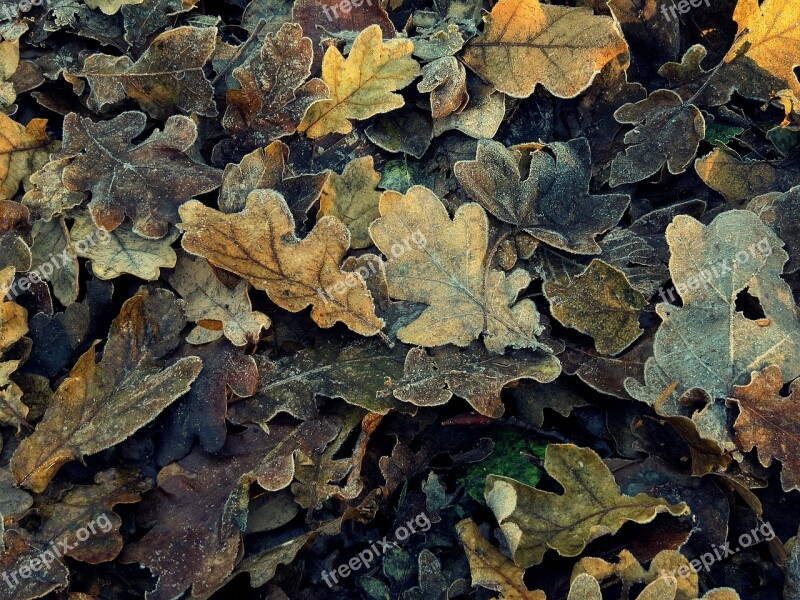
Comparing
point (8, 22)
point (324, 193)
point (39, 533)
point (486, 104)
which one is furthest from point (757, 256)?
point (8, 22)

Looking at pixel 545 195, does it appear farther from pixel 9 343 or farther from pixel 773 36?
pixel 9 343

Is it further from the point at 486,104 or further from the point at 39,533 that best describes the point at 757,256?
the point at 39,533

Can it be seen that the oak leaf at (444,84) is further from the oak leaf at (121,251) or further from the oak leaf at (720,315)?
the oak leaf at (121,251)

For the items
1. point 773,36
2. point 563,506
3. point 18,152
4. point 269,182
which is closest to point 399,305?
point 269,182

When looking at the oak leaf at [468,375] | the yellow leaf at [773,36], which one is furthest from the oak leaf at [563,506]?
the yellow leaf at [773,36]

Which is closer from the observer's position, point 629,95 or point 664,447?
point 664,447
